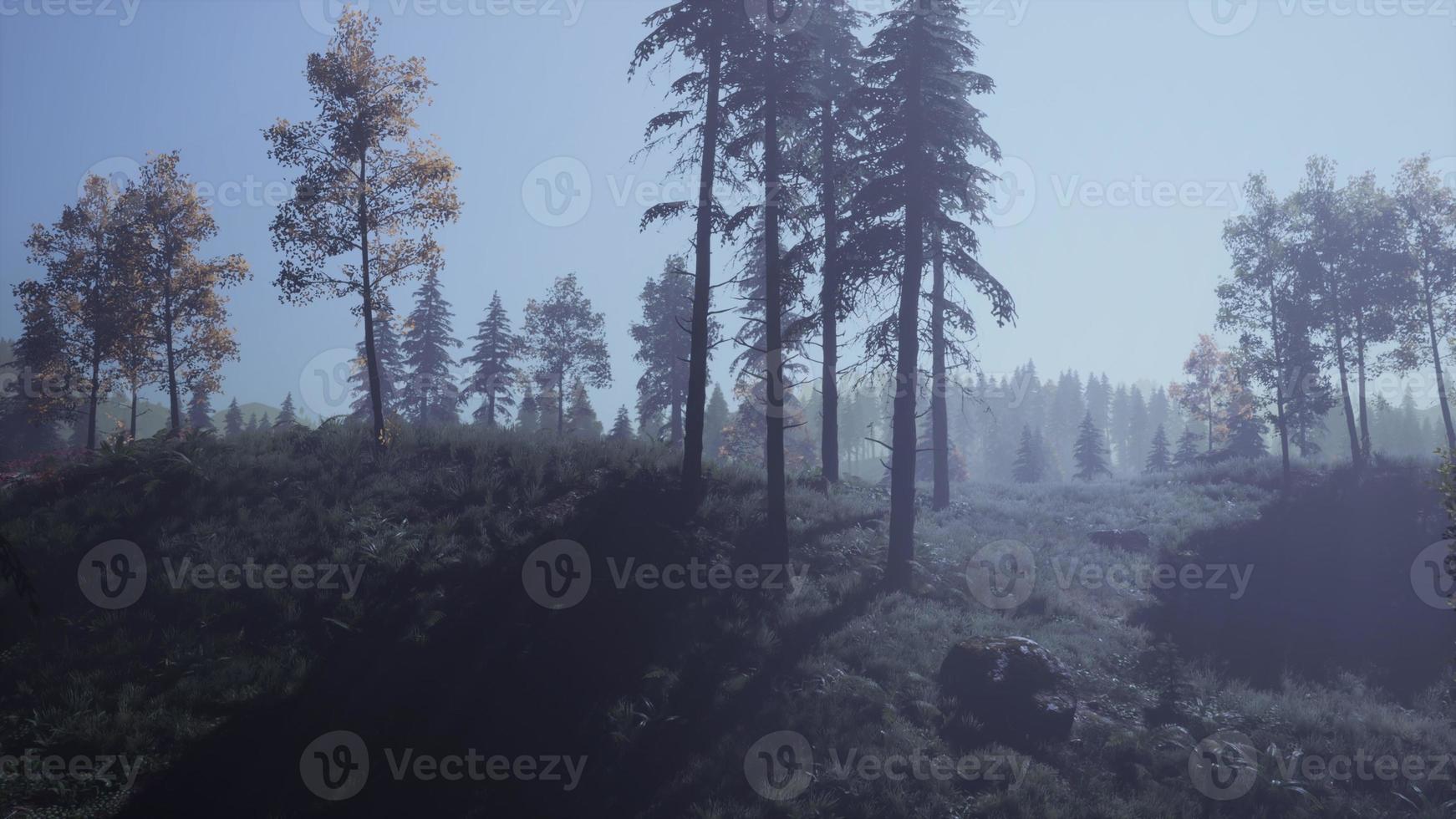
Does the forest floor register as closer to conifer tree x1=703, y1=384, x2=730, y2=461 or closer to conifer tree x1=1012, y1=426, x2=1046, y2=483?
conifer tree x1=1012, y1=426, x2=1046, y2=483

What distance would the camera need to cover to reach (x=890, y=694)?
11.7 meters

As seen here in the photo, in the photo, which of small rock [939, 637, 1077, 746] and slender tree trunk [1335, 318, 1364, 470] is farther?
slender tree trunk [1335, 318, 1364, 470]

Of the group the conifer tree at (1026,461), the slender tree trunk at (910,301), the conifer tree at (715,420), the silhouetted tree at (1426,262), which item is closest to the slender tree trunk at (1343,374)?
the silhouetted tree at (1426,262)

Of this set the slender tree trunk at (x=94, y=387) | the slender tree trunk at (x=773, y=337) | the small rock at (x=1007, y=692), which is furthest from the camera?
the slender tree trunk at (x=94, y=387)

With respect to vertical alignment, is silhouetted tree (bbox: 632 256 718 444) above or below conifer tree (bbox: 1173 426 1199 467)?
above
